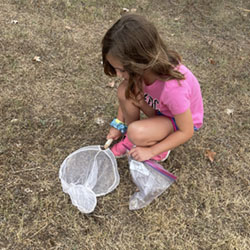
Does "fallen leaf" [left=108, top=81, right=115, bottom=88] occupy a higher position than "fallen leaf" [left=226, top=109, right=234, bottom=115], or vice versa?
"fallen leaf" [left=226, top=109, right=234, bottom=115]

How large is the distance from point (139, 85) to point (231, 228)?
2.96ft

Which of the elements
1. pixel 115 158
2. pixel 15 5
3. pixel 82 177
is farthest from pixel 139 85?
pixel 15 5

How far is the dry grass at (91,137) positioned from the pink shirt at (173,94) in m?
0.47

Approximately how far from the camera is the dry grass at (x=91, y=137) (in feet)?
4.75

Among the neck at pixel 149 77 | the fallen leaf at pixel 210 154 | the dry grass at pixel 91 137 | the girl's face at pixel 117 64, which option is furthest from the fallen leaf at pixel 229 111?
the girl's face at pixel 117 64

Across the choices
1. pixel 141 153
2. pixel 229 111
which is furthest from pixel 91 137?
pixel 229 111

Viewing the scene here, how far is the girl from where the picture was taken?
119cm

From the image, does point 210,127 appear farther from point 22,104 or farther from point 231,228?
point 22,104

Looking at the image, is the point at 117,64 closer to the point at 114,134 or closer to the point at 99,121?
the point at 114,134

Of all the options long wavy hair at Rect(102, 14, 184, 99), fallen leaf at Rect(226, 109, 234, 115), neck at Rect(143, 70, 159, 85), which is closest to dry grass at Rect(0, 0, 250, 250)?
fallen leaf at Rect(226, 109, 234, 115)

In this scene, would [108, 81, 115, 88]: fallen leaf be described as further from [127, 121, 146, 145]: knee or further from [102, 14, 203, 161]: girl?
[127, 121, 146, 145]: knee

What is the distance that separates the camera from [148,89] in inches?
55.9

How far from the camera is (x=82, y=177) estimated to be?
164 centimetres

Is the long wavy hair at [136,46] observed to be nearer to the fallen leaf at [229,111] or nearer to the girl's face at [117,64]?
the girl's face at [117,64]
